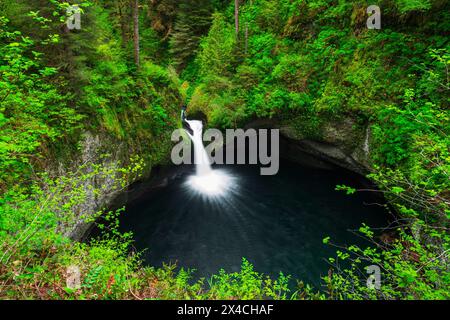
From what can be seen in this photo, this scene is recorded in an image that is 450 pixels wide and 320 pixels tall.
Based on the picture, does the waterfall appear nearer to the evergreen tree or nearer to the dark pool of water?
the dark pool of water

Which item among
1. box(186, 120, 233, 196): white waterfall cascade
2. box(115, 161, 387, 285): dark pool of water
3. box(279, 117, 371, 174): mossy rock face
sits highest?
box(279, 117, 371, 174): mossy rock face

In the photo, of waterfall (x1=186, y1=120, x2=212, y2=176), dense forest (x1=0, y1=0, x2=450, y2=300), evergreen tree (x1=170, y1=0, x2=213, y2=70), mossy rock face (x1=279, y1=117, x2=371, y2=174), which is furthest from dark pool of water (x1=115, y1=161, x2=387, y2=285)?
evergreen tree (x1=170, y1=0, x2=213, y2=70)

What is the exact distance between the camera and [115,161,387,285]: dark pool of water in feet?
33.3

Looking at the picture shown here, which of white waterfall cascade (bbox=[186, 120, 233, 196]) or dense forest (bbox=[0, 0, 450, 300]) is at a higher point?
dense forest (bbox=[0, 0, 450, 300])

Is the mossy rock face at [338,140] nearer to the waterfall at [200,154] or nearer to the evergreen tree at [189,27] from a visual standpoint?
the waterfall at [200,154]

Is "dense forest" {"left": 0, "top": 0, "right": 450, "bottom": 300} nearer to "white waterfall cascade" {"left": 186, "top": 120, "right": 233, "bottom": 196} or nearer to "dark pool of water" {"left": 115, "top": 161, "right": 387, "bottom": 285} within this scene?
"dark pool of water" {"left": 115, "top": 161, "right": 387, "bottom": 285}

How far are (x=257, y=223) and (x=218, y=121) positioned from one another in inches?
357

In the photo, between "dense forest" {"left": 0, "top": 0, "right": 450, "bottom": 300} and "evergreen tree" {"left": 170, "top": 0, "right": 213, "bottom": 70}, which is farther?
"evergreen tree" {"left": 170, "top": 0, "right": 213, "bottom": 70}

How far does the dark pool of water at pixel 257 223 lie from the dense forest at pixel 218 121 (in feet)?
2.39

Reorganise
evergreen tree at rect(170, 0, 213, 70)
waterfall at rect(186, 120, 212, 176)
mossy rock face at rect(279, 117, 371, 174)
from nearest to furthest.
Answer: 1. mossy rock face at rect(279, 117, 371, 174)
2. waterfall at rect(186, 120, 212, 176)
3. evergreen tree at rect(170, 0, 213, 70)

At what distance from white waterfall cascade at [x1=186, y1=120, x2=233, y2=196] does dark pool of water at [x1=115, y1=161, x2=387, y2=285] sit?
→ 0.83m

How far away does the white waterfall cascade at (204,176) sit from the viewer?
52.5ft

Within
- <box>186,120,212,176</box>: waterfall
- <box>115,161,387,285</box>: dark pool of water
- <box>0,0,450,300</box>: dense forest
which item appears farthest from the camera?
<box>186,120,212,176</box>: waterfall

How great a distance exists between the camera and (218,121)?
18.5m
